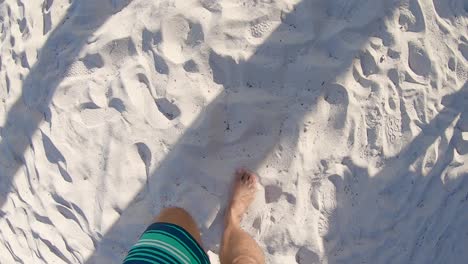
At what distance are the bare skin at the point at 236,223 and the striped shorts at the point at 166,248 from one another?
93 mm

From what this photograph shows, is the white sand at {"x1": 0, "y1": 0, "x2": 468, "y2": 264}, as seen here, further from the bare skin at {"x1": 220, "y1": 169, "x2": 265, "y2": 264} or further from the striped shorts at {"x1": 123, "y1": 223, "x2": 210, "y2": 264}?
the striped shorts at {"x1": 123, "y1": 223, "x2": 210, "y2": 264}

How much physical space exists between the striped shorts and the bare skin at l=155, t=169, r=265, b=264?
93 millimetres

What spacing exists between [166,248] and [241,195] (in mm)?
549

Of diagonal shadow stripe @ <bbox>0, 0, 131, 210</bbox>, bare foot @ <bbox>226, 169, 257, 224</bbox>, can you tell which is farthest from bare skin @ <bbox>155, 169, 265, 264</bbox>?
diagonal shadow stripe @ <bbox>0, 0, 131, 210</bbox>

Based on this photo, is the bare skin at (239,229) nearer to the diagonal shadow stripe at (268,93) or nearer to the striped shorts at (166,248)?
the diagonal shadow stripe at (268,93)

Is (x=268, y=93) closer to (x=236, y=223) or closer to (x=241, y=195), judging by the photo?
(x=241, y=195)

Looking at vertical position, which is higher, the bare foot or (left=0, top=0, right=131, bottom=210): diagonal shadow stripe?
(left=0, top=0, right=131, bottom=210): diagonal shadow stripe

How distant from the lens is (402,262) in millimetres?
1777

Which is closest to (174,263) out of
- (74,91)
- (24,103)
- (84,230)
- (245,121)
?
(245,121)

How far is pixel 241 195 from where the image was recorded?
5.66 feet

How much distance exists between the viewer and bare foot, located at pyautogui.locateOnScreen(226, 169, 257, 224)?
1729 mm

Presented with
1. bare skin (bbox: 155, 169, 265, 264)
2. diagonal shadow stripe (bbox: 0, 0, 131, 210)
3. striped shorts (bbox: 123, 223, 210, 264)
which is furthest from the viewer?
diagonal shadow stripe (bbox: 0, 0, 131, 210)

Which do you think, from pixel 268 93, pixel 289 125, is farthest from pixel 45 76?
pixel 289 125

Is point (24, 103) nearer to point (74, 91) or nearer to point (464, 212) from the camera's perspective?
point (74, 91)
